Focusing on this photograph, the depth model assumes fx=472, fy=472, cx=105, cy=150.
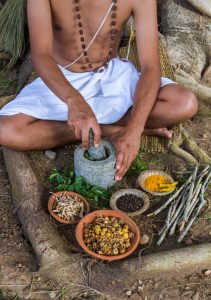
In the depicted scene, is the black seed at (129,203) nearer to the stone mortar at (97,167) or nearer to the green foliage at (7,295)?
the stone mortar at (97,167)

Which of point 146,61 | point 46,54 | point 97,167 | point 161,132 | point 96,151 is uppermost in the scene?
point 46,54

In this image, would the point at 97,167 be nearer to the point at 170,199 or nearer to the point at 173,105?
the point at 170,199

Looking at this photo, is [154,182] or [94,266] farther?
[154,182]

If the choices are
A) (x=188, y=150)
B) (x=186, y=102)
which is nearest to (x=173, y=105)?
(x=186, y=102)

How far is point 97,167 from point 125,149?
245 mm

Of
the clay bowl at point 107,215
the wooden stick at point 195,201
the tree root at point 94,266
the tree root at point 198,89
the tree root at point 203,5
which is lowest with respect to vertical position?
the tree root at point 94,266

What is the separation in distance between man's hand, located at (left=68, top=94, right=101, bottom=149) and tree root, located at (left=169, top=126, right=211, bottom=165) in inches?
43.3

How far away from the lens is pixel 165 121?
3.88m

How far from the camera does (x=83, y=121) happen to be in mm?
3082

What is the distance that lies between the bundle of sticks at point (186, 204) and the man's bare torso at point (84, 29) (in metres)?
1.27

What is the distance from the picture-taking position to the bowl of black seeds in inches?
133

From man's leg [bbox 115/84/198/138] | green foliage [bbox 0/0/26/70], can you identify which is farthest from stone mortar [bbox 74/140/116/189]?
green foliage [bbox 0/0/26/70]

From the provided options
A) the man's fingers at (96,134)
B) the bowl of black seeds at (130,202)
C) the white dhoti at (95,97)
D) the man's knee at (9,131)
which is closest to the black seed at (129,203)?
the bowl of black seeds at (130,202)

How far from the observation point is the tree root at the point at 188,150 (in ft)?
13.1
